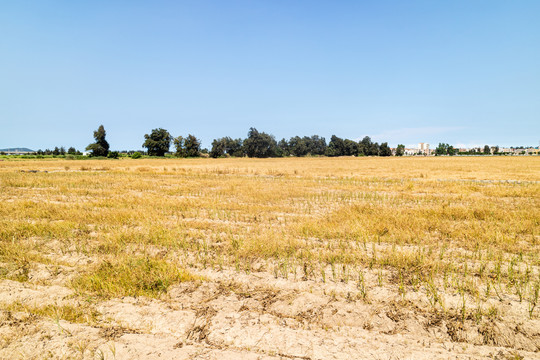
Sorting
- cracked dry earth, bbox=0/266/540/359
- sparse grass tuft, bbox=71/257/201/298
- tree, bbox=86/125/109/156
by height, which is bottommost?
cracked dry earth, bbox=0/266/540/359

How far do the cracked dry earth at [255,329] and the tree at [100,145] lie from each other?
111m

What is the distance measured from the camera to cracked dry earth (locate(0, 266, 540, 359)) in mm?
2801

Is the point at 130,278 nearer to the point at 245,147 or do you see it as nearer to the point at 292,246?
the point at 292,246

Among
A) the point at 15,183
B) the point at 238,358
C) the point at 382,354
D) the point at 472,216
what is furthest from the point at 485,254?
the point at 15,183

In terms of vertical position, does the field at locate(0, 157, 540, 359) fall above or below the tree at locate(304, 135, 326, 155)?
Result: below

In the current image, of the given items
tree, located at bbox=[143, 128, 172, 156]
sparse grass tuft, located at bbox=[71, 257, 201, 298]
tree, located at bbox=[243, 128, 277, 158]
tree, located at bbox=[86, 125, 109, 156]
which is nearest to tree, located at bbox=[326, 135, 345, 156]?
tree, located at bbox=[243, 128, 277, 158]

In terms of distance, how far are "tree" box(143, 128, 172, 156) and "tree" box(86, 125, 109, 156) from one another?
1496 centimetres

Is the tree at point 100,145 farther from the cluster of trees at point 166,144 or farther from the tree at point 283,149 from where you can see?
the tree at point 283,149

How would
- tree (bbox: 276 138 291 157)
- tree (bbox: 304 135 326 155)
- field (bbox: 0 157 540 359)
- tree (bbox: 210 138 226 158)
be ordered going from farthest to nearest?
tree (bbox: 304 135 326 155) → tree (bbox: 276 138 291 157) → tree (bbox: 210 138 226 158) → field (bbox: 0 157 540 359)

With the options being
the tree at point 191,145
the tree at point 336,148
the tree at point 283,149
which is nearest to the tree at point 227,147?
the tree at point 191,145

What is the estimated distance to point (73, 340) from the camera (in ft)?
9.62

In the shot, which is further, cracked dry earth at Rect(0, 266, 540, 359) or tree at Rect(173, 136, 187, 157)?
tree at Rect(173, 136, 187, 157)

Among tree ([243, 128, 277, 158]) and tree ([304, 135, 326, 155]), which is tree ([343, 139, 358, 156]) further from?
tree ([243, 128, 277, 158])

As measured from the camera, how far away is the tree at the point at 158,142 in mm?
111438
